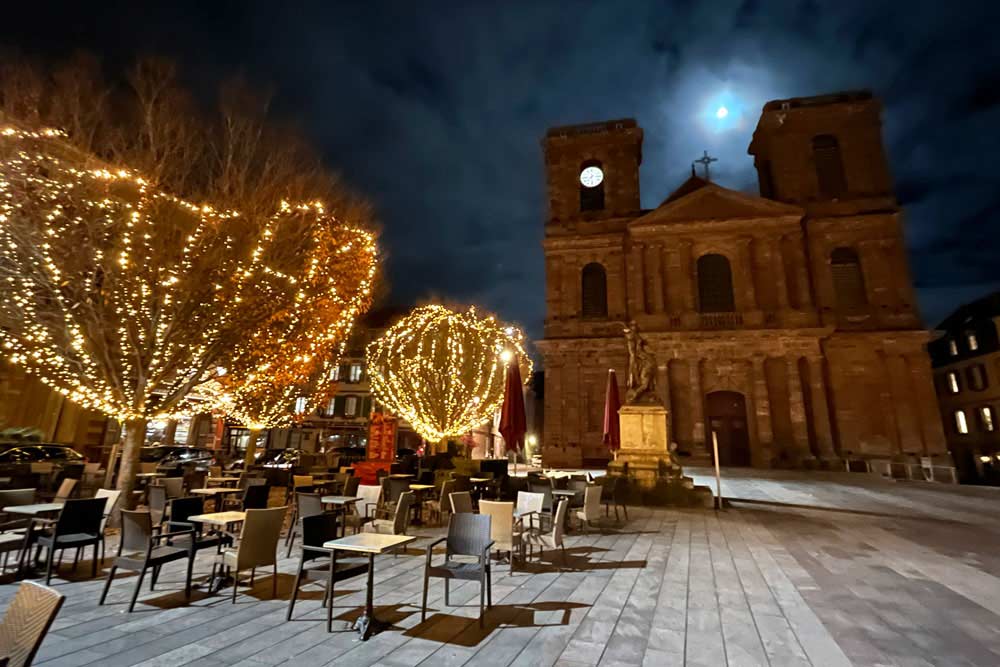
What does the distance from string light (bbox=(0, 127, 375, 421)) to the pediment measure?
22.0m

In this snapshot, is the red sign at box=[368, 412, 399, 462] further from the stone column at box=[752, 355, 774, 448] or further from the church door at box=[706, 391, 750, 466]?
the stone column at box=[752, 355, 774, 448]

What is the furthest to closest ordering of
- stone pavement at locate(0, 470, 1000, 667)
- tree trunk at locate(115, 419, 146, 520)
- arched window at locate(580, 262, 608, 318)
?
arched window at locate(580, 262, 608, 318)
tree trunk at locate(115, 419, 146, 520)
stone pavement at locate(0, 470, 1000, 667)

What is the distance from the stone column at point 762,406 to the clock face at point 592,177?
49.5 feet

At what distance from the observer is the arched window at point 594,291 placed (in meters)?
28.2

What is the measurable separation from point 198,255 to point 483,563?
315 inches

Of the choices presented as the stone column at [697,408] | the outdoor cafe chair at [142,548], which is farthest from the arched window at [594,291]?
the outdoor cafe chair at [142,548]

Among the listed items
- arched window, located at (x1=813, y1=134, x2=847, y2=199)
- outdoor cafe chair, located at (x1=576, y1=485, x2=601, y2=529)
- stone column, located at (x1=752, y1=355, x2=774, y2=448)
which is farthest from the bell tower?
outdoor cafe chair, located at (x1=576, y1=485, x2=601, y2=529)

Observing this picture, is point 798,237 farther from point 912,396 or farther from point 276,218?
point 276,218

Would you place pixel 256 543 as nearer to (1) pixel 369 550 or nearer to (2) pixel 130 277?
(1) pixel 369 550

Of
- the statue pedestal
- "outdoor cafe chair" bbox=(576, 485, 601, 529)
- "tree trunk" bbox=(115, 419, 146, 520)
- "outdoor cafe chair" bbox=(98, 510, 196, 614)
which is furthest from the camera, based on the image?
the statue pedestal

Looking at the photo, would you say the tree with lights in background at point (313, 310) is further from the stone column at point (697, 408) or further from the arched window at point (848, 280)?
the arched window at point (848, 280)

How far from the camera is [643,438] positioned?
41.9ft

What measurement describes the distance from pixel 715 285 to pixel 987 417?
22066mm

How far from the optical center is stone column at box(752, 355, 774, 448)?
22.6 m
